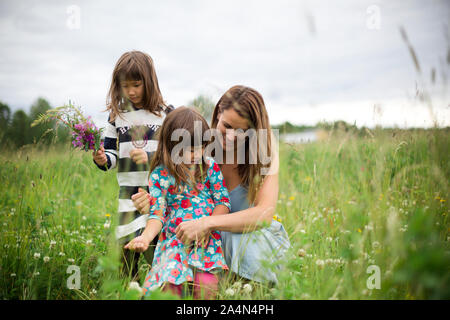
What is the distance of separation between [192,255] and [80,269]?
90 centimetres

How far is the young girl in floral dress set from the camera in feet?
5.98

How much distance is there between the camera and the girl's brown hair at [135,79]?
87.5 inches

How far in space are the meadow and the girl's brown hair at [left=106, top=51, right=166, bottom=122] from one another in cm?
57

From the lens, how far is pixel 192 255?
190cm

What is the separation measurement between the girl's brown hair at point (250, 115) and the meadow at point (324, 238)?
1.52 ft

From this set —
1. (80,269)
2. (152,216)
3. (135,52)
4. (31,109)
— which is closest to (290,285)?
(152,216)

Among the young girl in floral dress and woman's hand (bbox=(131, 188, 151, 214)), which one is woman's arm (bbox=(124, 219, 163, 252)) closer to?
the young girl in floral dress

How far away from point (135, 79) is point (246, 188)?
116 centimetres

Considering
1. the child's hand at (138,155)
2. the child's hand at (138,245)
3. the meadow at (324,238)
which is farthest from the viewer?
the child's hand at (138,155)

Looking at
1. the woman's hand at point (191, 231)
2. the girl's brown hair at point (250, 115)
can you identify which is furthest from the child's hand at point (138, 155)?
the girl's brown hair at point (250, 115)

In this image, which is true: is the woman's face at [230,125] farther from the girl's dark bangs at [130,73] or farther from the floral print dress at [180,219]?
the girl's dark bangs at [130,73]

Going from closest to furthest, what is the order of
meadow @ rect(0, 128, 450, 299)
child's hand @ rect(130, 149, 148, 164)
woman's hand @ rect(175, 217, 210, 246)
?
meadow @ rect(0, 128, 450, 299)
woman's hand @ rect(175, 217, 210, 246)
child's hand @ rect(130, 149, 148, 164)

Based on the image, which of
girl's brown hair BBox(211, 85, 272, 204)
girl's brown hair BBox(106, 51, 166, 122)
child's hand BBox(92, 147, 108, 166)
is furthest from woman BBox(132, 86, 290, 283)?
girl's brown hair BBox(106, 51, 166, 122)
